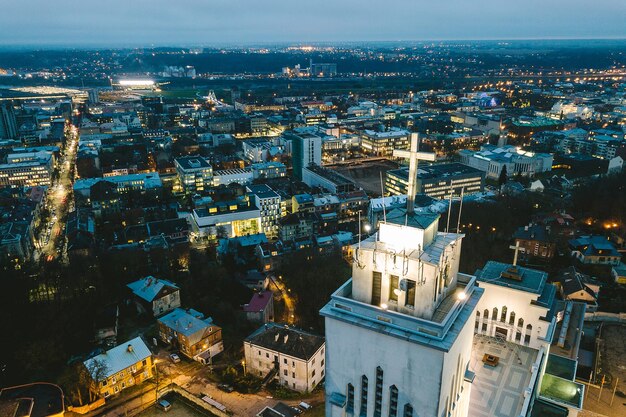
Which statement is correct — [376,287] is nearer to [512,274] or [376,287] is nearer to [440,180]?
[512,274]

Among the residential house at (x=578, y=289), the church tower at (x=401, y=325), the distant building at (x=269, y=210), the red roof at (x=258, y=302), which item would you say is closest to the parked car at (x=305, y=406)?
the red roof at (x=258, y=302)

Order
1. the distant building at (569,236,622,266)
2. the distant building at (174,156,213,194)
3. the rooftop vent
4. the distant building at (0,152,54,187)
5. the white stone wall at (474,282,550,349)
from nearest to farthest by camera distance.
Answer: the white stone wall at (474,282,550,349) < the rooftop vent < the distant building at (569,236,622,266) < the distant building at (174,156,213,194) < the distant building at (0,152,54,187)

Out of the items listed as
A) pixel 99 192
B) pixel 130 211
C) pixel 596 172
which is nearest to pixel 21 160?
pixel 99 192

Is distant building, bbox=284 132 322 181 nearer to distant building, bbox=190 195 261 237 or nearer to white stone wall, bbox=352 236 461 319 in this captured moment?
distant building, bbox=190 195 261 237

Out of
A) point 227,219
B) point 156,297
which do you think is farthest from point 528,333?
point 227,219

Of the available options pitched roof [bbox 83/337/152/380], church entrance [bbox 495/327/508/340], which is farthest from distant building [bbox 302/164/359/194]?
church entrance [bbox 495/327/508/340]

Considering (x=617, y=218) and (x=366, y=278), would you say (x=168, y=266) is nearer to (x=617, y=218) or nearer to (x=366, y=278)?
(x=366, y=278)
